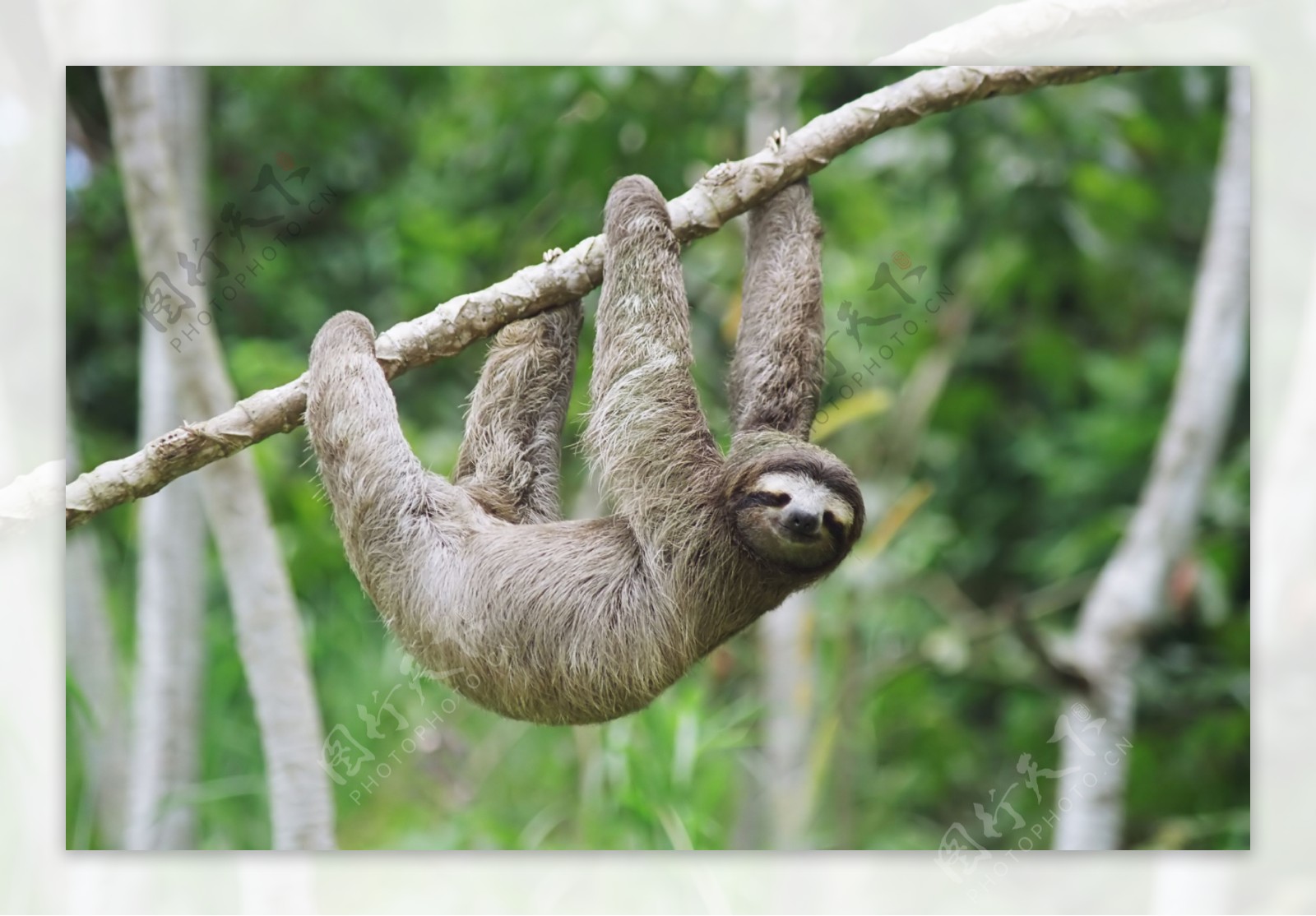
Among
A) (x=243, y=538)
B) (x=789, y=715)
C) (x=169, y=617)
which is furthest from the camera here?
(x=789, y=715)

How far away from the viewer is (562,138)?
4691 mm

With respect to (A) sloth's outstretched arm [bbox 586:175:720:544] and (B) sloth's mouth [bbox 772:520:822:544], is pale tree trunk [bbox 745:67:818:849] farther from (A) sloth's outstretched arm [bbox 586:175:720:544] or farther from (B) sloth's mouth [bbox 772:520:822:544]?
(B) sloth's mouth [bbox 772:520:822:544]

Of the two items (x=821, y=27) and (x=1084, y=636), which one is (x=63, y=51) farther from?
(x=1084, y=636)

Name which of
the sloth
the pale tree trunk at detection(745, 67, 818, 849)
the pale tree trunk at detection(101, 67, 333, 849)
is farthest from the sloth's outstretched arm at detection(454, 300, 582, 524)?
the pale tree trunk at detection(745, 67, 818, 849)

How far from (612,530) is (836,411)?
Answer: 1.86 meters

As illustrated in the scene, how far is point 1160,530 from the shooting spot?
4953 millimetres

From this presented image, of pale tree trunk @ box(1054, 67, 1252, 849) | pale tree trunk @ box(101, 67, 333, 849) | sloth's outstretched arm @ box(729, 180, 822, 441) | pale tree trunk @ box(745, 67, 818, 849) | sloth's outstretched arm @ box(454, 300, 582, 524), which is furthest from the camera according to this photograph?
pale tree trunk @ box(745, 67, 818, 849)

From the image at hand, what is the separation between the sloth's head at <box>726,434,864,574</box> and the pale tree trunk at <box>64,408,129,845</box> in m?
2.46

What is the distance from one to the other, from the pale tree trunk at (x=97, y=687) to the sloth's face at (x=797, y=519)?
249cm

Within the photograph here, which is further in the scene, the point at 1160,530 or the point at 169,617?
the point at 1160,530

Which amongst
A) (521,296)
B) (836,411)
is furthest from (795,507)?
(836,411)

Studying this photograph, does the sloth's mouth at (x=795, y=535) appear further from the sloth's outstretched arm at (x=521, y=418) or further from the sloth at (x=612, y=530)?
the sloth's outstretched arm at (x=521, y=418)

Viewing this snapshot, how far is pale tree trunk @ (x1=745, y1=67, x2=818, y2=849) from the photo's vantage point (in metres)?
5.48

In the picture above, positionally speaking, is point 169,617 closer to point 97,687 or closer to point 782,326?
point 97,687
